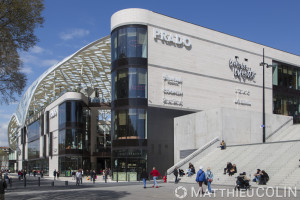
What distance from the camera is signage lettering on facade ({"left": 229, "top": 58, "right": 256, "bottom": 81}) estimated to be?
174ft

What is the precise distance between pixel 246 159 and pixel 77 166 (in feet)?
114

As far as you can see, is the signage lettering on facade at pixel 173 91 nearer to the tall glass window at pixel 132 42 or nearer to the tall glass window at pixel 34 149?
the tall glass window at pixel 132 42

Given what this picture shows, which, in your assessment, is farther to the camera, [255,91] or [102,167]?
[102,167]

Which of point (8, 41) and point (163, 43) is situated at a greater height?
point (163, 43)

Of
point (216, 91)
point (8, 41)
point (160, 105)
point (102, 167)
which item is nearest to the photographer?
point (8, 41)

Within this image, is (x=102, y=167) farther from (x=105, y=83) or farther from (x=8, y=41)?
(x=8, y=41)

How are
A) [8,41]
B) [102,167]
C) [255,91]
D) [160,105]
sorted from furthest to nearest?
[102,167]
[255,91]
[160,105]
[8,41]

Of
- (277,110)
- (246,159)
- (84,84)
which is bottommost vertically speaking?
(246,159)

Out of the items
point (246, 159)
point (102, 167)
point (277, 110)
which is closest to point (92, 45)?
point (102, 167)

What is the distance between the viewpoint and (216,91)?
167 feet

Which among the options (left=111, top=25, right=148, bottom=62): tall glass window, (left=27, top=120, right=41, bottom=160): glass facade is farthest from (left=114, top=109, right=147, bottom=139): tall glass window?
(left=27, top=120, right=41, bottom=160): glass facade

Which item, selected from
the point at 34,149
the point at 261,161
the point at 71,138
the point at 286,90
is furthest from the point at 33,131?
the point at 261,161

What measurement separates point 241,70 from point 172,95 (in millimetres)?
13823

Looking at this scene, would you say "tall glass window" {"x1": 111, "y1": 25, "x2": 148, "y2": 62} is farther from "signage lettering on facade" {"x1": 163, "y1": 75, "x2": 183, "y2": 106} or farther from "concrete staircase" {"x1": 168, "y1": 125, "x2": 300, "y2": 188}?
"concrete staircase" {"x1": 168, "y1": 125, "x2": 300, "y2": 188}
